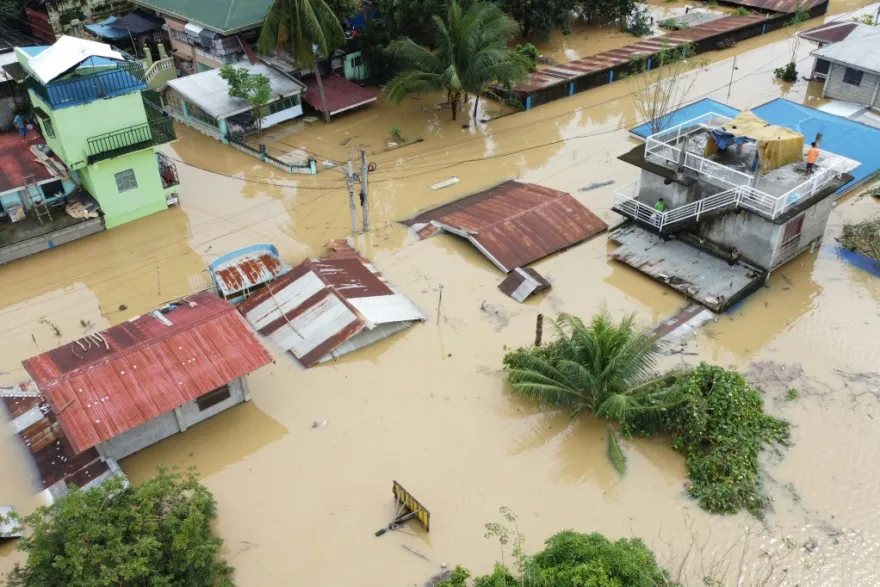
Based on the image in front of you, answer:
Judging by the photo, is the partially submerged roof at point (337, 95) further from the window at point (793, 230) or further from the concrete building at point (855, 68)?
the concrete building at point (855, 68)

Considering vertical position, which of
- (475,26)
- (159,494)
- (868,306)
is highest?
(475,26)

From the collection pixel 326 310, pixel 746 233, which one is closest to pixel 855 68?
pixel 746 233

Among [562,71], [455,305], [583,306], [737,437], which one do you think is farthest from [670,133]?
[562,71]

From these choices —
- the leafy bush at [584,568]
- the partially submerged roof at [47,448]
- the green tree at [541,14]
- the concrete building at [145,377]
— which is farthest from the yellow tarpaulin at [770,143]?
the partially submerged roof at [47,448]

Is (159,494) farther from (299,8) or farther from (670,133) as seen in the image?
(299,8)

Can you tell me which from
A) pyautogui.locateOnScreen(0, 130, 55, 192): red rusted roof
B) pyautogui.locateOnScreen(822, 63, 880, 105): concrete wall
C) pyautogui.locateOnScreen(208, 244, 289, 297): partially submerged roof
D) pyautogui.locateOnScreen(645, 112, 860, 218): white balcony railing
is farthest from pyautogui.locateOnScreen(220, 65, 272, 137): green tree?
pyautogui.locateOnScreen(822, 63, 880, 105): concrete wall

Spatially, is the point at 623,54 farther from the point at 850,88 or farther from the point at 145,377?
the point at 145,377
